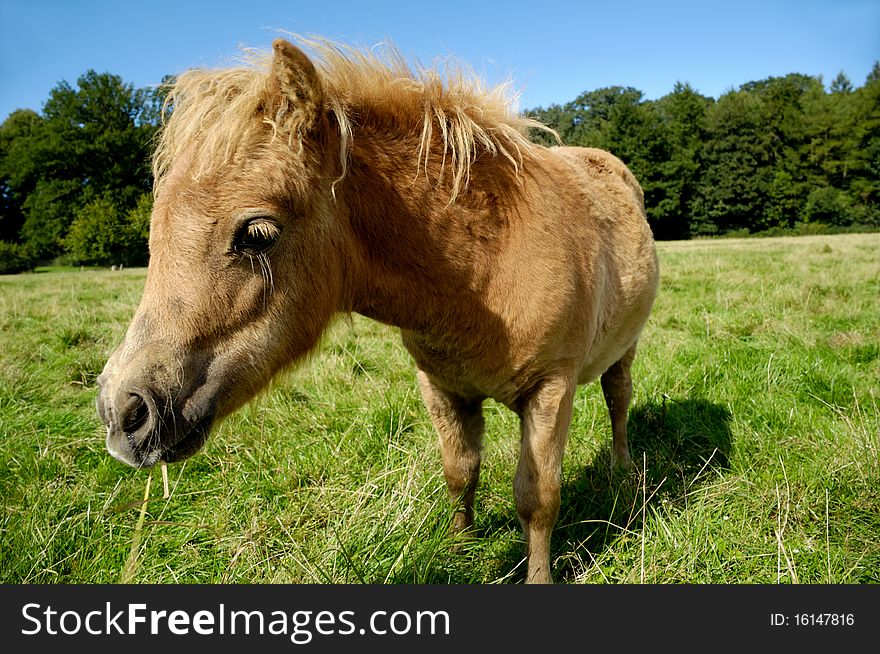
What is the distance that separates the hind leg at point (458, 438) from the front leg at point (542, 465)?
0.48 meters

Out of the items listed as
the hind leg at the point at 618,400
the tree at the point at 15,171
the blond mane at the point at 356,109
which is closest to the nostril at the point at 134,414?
the blond mane at the point at 356,109

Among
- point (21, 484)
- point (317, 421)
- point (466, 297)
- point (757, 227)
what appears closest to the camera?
point (466, 297)

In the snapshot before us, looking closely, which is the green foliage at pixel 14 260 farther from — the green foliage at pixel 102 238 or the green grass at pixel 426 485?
the green grass at pixel 426 485

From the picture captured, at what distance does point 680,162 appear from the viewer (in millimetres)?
47719

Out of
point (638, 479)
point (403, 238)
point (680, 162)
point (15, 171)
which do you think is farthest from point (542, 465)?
point (15, 171)

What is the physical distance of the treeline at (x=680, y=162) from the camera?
140 feet

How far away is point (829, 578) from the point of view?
2381 mm

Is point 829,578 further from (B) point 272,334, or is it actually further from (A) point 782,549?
(B) point 272,334

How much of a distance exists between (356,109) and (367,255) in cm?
66

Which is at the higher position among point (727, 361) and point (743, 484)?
point (727, 361)

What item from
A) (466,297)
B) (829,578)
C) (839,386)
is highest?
(466,297)

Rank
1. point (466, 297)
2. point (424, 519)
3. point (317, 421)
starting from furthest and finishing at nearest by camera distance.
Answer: point (317, 421) → point (424, 519) → point (466, 297)

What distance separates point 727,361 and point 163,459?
18.8 feet

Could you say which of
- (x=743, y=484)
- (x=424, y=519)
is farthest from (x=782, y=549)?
(x=424, y=519)
